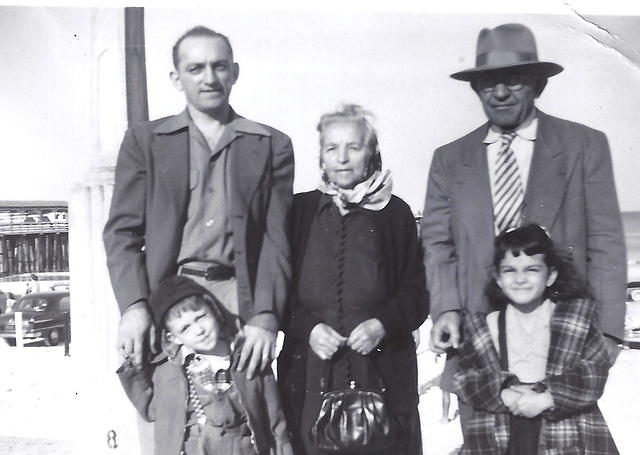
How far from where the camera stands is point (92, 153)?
296cm

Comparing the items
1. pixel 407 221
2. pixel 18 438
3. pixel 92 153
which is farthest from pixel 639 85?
pixel 18 438

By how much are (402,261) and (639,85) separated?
142 cm

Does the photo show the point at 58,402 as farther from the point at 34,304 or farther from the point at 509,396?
the point at 509,396

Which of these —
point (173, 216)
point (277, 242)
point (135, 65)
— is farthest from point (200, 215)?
point (135, 65)

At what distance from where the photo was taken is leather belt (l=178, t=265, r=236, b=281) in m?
2.65

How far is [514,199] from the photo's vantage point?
273 centimetres

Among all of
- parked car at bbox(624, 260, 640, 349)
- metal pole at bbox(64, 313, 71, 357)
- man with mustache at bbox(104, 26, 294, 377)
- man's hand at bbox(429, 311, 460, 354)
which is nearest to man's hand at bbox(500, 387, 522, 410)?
man's hand at bbox(429, 311, 460, 354)

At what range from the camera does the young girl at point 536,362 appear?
2441 mm

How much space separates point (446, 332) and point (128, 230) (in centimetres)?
128

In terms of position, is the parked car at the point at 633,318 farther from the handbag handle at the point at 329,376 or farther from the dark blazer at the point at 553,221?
the handbag handle at the point at 329,376

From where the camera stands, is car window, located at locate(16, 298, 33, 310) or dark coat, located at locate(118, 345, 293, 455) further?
car window, located at locate(16, 298, 33, 310)

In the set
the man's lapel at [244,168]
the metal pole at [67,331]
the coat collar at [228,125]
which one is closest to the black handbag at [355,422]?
the man's lapel at [244,168]

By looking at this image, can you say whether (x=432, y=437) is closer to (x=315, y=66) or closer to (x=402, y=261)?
(x=402, y=261)

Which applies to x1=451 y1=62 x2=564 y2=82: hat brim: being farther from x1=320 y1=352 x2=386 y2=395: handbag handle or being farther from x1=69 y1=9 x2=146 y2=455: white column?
x1=69 y1=9 x2=146 y2=455: white column
